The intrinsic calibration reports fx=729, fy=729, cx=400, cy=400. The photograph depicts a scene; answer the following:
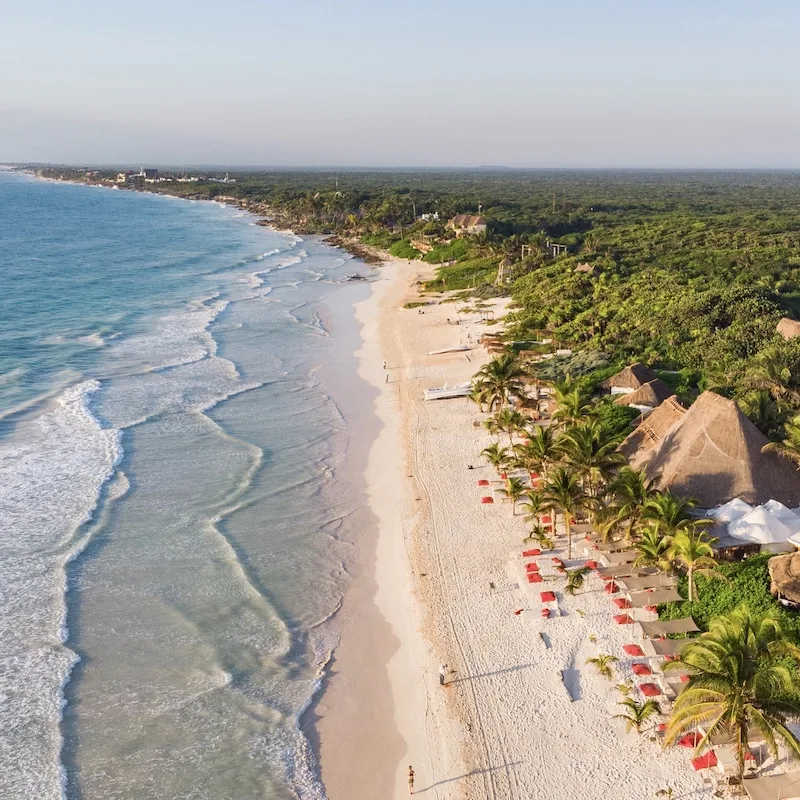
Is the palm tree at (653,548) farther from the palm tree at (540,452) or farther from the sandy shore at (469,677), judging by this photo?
the palm tree at (540,452)

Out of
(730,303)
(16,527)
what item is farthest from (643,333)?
(16,527)

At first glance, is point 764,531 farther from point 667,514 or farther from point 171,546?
point 171,546

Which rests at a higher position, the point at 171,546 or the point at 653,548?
the point at 653,548

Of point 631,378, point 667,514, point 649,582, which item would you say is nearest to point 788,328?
point 631,378

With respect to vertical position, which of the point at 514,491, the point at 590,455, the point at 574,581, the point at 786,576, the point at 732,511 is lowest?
the point at 574,581

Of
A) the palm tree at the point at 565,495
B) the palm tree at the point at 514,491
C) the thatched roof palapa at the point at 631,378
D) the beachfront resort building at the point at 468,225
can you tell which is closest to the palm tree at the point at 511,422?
the palm tree at the point at 514,491

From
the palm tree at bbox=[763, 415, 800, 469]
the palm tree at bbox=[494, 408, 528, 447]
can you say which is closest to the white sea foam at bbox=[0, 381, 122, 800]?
the palm tree at bbox=[494, 408, 528, 447]

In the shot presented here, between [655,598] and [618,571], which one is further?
[618,571]
